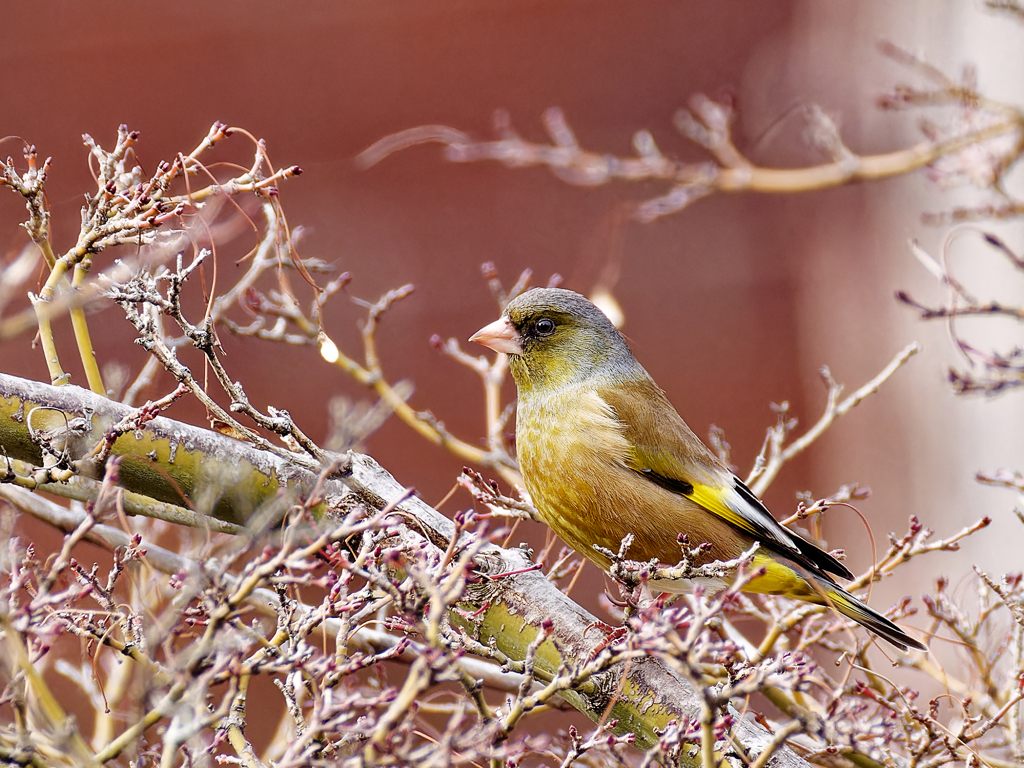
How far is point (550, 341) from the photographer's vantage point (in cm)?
286

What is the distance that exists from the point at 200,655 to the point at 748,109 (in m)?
5.53

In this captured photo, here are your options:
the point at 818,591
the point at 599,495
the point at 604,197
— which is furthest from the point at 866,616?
the point at 604,197

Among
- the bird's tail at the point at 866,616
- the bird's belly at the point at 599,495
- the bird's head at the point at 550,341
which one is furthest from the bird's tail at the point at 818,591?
the bird's head at the point at 550,341

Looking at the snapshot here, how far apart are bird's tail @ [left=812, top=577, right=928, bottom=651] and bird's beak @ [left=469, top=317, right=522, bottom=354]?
107 cm

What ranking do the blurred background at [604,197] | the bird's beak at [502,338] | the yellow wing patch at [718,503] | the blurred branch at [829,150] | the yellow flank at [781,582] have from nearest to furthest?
1. the yellow flank at [781,582]
2. the yellow wing patch at [718,503]
3. the bird's beak at [502,338]
4. the blurred branch at [829,150]
5. the blurred background at [604,197]

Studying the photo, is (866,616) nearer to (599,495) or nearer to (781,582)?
(781,582)

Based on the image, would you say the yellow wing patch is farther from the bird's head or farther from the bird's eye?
the bird's eye

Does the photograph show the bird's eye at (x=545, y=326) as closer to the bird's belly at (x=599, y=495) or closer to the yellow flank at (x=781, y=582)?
the bird's belly at (x=599, y=495)

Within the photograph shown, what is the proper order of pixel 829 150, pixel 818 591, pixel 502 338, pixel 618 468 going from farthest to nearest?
pixel 829 150
pixel 502 338
pixel 618 468
pixel 818 591

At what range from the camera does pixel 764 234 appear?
606 centimetres

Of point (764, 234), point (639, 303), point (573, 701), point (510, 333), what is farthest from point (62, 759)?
point (764, 234)

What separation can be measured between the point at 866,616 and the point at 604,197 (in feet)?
12.7

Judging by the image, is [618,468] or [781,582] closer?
[781,582]

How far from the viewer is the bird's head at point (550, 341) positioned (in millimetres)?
2834
